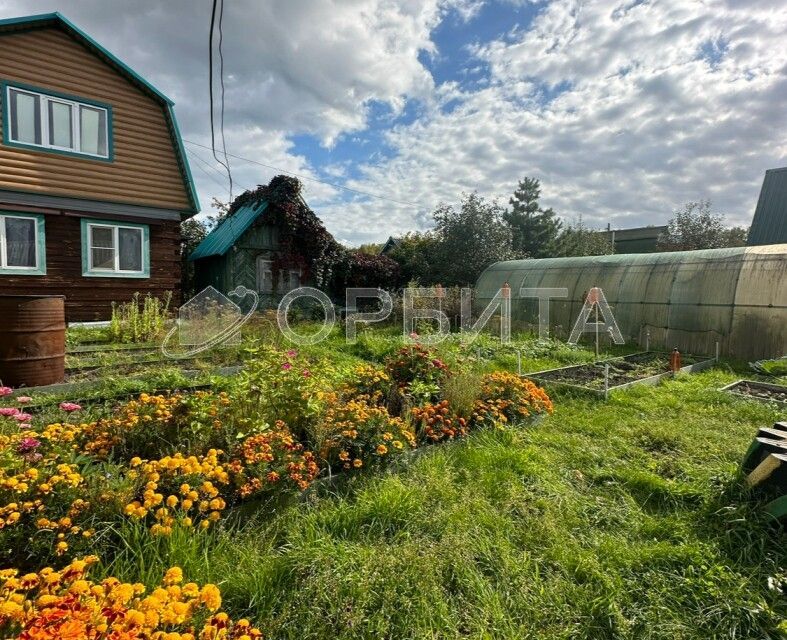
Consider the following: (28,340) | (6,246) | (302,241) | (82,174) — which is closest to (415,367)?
(28,340)

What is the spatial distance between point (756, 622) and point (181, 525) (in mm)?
2932

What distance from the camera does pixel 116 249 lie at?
10203 millimetres

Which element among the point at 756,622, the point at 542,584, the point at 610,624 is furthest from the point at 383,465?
the point at 756,622

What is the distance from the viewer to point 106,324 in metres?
9.83

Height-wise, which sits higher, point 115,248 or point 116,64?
point 116,64

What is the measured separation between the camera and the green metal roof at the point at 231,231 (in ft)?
43.2

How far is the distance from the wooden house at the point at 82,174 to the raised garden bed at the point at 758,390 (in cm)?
1204

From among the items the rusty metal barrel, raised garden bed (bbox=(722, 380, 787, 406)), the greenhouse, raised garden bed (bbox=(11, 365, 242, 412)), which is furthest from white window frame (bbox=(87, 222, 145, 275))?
raised garden bed (bbox=(722, 380, 787, 406))

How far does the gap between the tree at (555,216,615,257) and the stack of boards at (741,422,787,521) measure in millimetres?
25611

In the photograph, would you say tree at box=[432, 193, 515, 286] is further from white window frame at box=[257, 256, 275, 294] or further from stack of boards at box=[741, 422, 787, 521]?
stack of boards at box=[741, 422, 787, 521]

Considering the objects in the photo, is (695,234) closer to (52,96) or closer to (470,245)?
(470,245)

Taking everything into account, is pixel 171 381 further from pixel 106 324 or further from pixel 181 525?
pixel 106 324

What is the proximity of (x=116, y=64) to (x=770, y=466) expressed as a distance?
13212mm

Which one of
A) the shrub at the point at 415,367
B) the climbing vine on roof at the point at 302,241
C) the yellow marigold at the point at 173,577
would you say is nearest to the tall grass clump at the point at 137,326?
the climbing vine on roof at the point at 302,241
